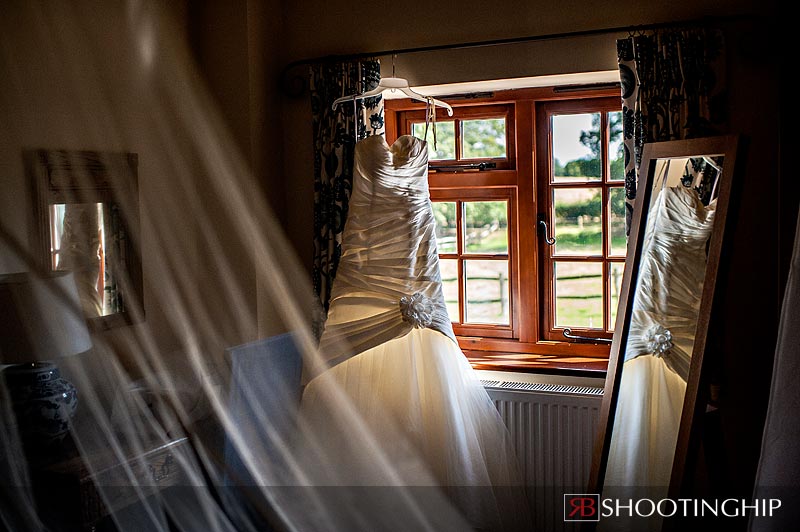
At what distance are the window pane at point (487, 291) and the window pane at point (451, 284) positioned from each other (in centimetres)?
6

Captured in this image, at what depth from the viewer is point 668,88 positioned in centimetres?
260

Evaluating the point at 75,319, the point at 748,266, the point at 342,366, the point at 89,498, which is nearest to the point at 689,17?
the point at 748,266

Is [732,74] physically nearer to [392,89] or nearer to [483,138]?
[483,138]

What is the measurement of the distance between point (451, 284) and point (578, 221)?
620 mm

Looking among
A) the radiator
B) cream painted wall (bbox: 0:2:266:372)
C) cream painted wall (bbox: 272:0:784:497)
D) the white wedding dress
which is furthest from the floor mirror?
cream painted wall (bbox: 0:2:266:372)

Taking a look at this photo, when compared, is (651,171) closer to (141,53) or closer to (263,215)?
(263,215)

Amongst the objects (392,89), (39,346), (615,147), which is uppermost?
(392,89)

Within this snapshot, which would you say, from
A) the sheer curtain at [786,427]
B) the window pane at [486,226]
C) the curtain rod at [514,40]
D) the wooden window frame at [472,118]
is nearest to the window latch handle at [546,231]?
the window pane at [486,226]

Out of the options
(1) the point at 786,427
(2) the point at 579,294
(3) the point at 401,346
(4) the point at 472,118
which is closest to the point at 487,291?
(2) the point at 579,294

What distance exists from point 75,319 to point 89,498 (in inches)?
21.0

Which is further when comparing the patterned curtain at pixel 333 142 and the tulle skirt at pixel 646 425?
the patterned curtain at pixel 333 142

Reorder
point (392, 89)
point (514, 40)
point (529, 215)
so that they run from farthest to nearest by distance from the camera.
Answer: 1. point (529, 215)
2. point (392, 89)
3. point (514, 40)

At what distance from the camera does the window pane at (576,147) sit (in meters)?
3.09

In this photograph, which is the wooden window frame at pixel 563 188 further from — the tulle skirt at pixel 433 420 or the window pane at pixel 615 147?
the tulle skirt at pixel 433 420
